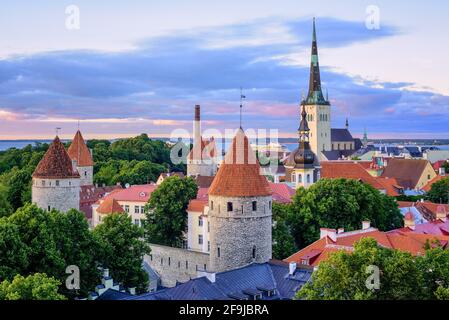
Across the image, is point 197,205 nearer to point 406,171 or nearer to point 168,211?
point 168,211

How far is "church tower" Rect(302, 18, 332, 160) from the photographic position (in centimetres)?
9775

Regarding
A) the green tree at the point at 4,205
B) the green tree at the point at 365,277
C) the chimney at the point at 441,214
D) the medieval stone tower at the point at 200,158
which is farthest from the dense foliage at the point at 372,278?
the medieval stone tower at the point at 200,158

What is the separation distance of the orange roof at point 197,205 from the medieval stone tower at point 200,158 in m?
23.2

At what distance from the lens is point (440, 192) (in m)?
59.6

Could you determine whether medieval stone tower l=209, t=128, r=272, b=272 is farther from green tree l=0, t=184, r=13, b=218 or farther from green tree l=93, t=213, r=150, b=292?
green tree l=0, t=184, r=13, b=218

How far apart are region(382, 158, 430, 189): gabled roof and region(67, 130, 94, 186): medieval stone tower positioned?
122 feet

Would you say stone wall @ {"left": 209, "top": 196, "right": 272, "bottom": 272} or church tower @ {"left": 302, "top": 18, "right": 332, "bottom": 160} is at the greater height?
church tower @ {"left": 302, "top": 18, "right": 332, "bottom": 160}

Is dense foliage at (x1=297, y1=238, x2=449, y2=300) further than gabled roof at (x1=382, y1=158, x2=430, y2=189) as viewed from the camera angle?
No

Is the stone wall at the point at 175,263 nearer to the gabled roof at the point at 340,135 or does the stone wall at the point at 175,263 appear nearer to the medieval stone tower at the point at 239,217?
the medieval stone tower at the point at 239,217

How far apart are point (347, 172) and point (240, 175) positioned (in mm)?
37986

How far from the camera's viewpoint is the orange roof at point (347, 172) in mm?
61594

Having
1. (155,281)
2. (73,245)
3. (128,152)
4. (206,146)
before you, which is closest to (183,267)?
(155,281)

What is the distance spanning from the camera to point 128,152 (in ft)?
308

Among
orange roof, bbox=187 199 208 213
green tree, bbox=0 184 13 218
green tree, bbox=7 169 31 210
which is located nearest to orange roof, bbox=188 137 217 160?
green tree, bbox=7 169 31 210
